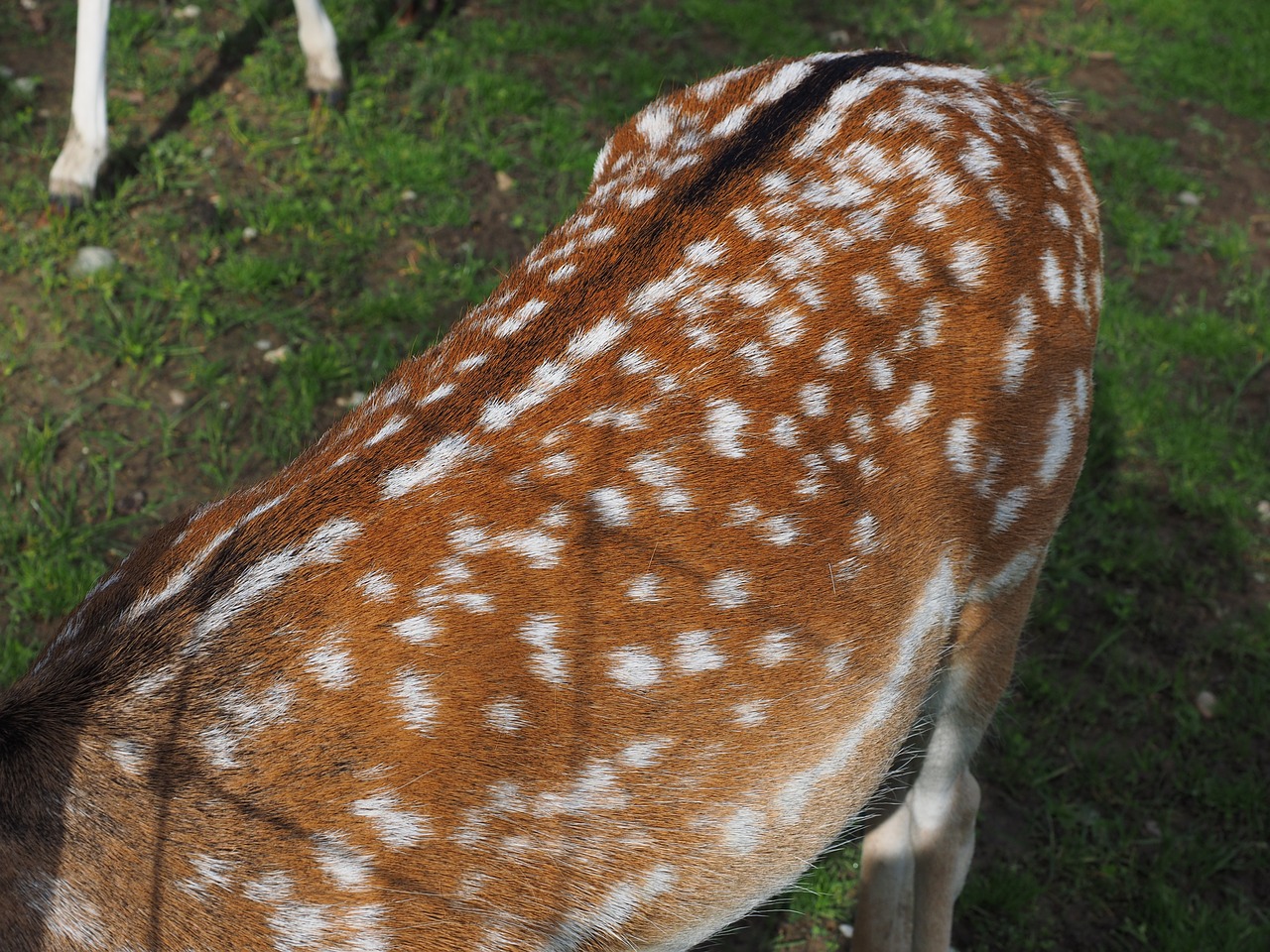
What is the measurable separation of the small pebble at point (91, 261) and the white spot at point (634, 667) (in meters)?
2.83

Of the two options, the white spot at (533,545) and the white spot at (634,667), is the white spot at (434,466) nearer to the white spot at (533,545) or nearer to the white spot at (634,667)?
the white spot at (533,545)

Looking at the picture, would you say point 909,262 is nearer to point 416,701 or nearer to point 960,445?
point 960,445

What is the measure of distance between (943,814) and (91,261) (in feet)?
10.00

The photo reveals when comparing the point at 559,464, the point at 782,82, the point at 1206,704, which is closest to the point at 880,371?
the point at 559,464

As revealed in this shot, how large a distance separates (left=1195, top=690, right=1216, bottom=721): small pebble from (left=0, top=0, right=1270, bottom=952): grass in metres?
0.01

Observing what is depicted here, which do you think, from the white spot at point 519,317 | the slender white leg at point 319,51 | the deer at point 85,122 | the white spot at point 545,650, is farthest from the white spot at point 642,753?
the slender white leg at point 319,51

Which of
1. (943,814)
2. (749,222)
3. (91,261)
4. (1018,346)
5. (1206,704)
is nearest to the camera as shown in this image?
(749,222)

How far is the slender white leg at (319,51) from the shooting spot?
15.5ft

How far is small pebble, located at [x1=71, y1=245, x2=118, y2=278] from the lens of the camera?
158 inches

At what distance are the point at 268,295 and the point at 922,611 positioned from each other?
2671mm

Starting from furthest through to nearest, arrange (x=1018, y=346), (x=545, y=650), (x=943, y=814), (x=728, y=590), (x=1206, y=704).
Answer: (x=1206, y=704) < (x=943, y=814) < (x=1018, y=346) < (x=728, y=590) < (x=545, y=650)

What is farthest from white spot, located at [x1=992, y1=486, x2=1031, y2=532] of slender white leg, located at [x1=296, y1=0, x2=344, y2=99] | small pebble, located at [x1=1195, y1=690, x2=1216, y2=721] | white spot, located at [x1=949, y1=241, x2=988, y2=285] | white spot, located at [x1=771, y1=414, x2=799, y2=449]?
slender white leg, located at [x1=296, y1=0, x2=344, y2=99]

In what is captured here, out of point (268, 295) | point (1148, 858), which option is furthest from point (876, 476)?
point (268, 295)

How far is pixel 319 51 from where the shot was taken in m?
4.78
